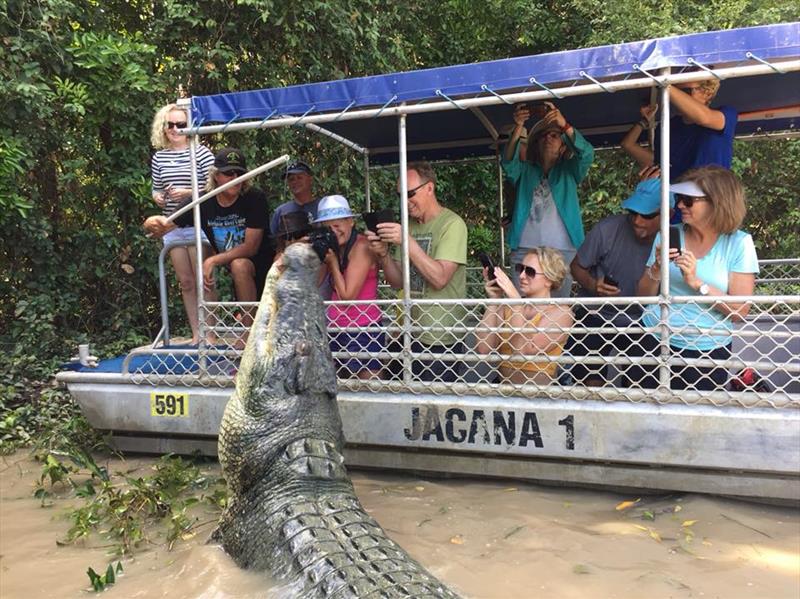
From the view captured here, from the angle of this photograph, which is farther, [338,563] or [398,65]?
[398,65]

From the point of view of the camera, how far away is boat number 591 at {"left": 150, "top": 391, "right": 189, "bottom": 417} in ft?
13.2

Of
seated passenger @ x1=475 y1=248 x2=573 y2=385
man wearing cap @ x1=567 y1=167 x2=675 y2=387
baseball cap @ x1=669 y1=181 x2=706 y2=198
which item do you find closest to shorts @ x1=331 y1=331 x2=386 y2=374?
seated passenger @ x1=475 y1=248 x2=573 y2=385

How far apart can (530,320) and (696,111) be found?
1.41 meters

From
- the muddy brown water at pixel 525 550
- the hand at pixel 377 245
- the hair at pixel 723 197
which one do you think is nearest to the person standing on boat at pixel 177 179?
the hand at pixel 377 245

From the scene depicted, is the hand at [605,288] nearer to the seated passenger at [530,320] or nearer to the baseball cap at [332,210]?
the seated passenger at [530,320]

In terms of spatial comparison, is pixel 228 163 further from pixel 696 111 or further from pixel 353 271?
pixel 696 111

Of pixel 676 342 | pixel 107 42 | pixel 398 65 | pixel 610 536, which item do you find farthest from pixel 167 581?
pixel 398 65

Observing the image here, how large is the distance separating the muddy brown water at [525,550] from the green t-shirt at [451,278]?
3.06 feet

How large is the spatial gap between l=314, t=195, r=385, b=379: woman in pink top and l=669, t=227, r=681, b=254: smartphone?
1.67m

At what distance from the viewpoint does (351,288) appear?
399 cm

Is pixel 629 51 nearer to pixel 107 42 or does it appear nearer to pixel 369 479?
pixel 369 479

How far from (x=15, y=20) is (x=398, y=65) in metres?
4.84

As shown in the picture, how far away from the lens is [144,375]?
162 inches

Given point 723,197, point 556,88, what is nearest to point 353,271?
point 556,88
